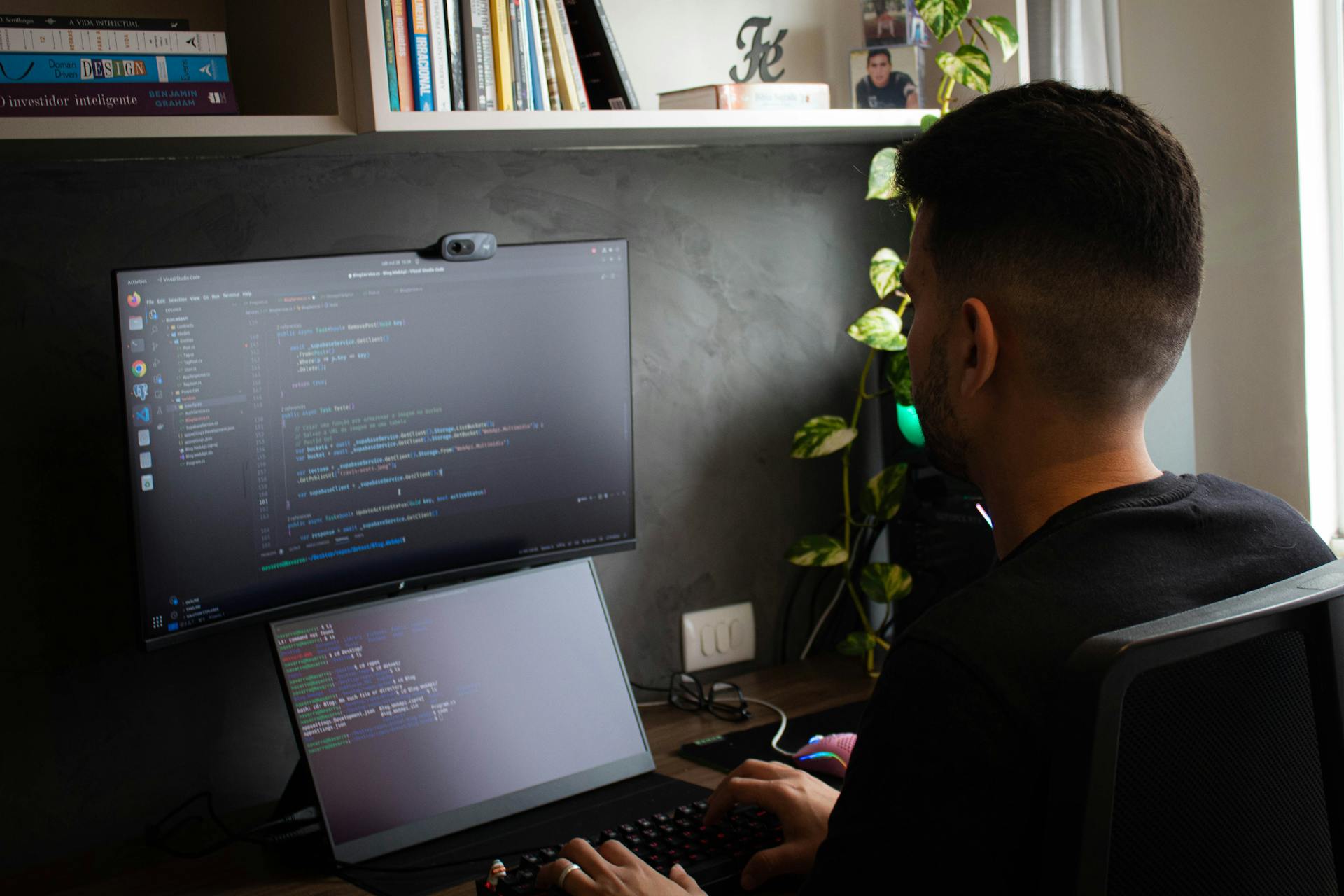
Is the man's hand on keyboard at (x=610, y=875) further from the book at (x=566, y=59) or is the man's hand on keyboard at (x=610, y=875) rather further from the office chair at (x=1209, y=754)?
the book at (x=566, y=59)

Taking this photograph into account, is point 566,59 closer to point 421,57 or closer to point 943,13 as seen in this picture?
point 421,57

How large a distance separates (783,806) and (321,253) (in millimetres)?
915

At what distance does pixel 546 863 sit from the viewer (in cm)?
137

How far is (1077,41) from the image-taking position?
2.24m

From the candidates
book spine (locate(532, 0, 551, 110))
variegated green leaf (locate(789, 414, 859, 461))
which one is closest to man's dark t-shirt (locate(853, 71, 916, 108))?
variegated green leaf (locate(789, 414, 859, 461))

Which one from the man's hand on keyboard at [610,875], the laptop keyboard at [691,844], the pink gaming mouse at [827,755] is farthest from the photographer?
the pink gaming mouse at [827,755]

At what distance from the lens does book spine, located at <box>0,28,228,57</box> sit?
1.40 metres

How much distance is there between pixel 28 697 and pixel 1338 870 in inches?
56.7

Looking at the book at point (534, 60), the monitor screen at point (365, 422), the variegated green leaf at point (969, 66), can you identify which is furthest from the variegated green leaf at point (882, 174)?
the book at point (534, 60)

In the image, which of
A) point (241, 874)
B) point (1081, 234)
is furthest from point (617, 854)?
point (1081, 234)

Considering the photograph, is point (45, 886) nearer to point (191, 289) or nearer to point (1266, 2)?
point (191, 289)

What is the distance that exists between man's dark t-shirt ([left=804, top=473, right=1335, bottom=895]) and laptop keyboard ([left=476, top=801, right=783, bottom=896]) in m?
0.44

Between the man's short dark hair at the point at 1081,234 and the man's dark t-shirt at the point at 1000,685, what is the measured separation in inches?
5.3

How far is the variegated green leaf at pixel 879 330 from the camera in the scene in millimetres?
2070
